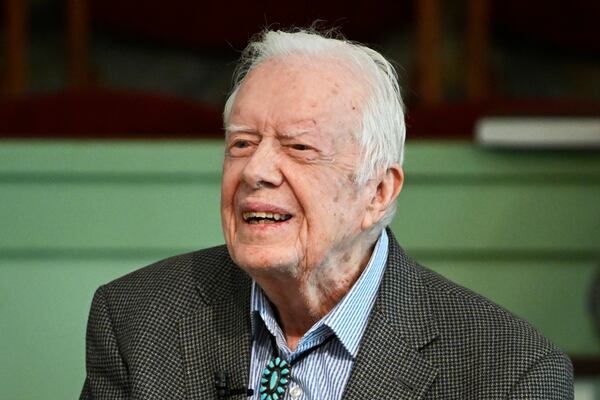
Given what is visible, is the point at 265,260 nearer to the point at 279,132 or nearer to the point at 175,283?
the point at 279,132

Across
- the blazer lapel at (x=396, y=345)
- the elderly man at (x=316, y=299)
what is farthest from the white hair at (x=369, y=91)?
the blazer lapel at (x=396, y=345)

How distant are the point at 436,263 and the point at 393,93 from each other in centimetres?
137

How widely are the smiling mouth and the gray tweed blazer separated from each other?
0.23 meters

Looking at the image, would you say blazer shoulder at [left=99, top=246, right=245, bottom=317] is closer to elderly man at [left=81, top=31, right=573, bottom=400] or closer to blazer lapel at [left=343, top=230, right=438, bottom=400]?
elderly man at [left=81, top=31, right=573, bottom=400]

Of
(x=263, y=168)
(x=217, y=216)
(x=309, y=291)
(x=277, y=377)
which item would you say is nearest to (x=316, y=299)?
(x=309, y=291)

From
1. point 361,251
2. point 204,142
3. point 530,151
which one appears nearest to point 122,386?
point 361,251

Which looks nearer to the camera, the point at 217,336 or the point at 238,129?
the point at 238,129

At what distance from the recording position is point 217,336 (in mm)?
2051

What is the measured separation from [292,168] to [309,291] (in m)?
0.21

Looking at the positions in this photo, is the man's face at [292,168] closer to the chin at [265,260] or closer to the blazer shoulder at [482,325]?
the chin at [265,260]

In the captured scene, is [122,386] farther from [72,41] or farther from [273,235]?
[72,41]

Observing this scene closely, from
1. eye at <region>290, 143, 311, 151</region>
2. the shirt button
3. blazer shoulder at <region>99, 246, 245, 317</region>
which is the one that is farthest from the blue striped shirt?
eye at <region>290, 143, 311, 151</region>

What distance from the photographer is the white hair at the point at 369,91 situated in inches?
77.1

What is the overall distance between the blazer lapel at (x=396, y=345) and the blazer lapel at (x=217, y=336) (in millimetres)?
199
